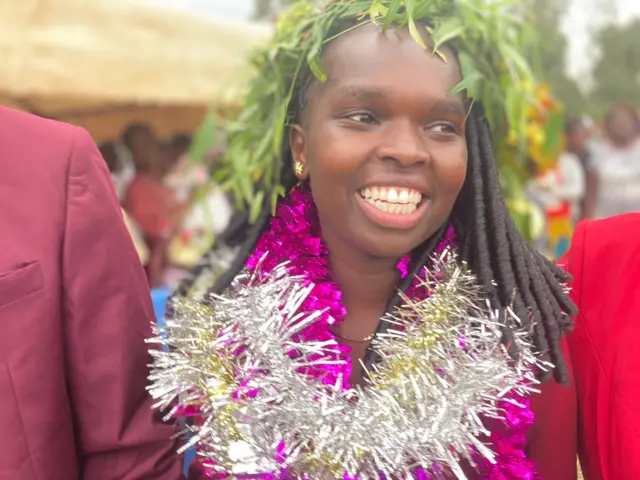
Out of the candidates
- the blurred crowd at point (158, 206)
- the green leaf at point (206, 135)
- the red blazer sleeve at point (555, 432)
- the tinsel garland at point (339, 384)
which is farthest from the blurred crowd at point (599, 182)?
the tinsel garland at point (339, 384)

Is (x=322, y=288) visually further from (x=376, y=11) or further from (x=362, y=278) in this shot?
(x=376, y=11)

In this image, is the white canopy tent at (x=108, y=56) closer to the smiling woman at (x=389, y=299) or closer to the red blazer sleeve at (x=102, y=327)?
the smiling woman at (x=389, y=299)

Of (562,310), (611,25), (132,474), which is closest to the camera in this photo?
(132,474)

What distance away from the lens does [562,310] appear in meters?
1.25

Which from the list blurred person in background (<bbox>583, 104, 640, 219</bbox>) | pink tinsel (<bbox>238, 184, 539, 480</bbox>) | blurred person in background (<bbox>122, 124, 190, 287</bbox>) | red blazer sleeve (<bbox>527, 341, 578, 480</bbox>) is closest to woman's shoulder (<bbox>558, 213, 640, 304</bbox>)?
red blazer sleeve (<bbox>527, 341, 578, 480</bbox>)

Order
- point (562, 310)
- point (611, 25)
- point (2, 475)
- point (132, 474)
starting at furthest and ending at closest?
point (611, 25)
point (562, 310)
point (132, 474)
point (2, 475)

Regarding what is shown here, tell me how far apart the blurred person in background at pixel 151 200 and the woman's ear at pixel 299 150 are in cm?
297

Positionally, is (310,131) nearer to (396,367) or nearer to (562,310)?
(396,367)

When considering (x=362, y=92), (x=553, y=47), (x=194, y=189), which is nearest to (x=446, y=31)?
(x=362, y=92)

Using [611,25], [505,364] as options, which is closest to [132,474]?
[505,364]

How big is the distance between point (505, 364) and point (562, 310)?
6.6 inches

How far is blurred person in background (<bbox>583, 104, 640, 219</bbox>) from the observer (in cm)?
512

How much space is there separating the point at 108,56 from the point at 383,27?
2647 mm

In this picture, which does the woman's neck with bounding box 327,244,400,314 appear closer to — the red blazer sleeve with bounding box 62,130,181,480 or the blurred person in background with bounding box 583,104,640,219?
the red blazer sleeve with bounding box 62,130,181,480
